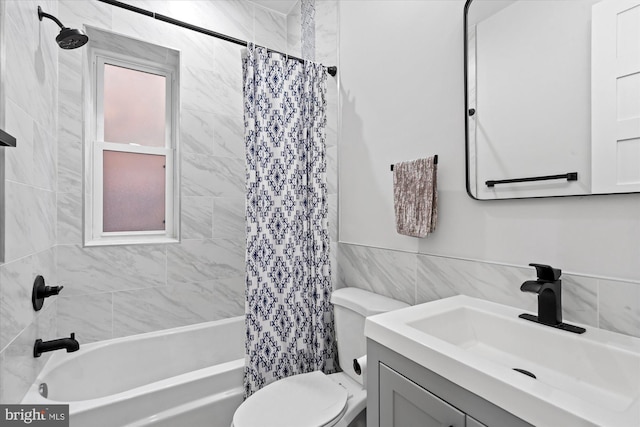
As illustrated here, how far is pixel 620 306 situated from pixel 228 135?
2.19m

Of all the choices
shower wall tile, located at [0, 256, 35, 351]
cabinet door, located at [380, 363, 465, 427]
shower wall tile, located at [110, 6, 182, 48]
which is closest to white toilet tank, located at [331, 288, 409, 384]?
cabinet door, located at [380, 363, 465, 427]

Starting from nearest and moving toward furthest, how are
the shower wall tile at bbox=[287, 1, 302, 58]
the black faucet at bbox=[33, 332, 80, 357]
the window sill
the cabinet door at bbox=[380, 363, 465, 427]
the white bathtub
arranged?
the cabinet door at bbox=[380, 363, 465, 427], the white bathtub, the black faucet at bbox=[33, 332, 80, 357], the window sill, the shower wall tile at bbox=[287, 1, 302, 58]

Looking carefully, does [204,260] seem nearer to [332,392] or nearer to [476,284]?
[332,392]

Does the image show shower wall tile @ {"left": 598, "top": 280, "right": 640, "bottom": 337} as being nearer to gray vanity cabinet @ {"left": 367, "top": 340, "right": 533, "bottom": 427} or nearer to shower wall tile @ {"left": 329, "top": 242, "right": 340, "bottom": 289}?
gray vanity cabinet @ {"left": 367, "top": 340, "right": 533, "bottom": 427}

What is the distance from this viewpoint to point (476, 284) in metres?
1.15

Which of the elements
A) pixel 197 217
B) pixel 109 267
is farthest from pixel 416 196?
pixel 109 267

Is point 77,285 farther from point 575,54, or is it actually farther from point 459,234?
point 575,54

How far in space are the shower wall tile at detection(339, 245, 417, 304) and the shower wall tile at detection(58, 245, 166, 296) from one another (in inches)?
47.2

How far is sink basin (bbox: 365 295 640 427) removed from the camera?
53 cm

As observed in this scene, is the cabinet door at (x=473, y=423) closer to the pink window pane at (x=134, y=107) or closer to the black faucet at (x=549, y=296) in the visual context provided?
the black faucet at (x=549, y=296)

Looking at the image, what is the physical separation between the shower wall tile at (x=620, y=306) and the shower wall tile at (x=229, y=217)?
197 centimetres

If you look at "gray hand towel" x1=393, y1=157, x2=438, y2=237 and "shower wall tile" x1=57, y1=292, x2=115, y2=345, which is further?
"shower wall tile" x1=57, y1=292, x2=115, y2=345

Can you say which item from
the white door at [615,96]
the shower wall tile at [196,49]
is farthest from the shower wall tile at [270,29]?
the white door at [615,96]

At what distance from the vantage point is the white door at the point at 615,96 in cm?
78
